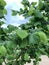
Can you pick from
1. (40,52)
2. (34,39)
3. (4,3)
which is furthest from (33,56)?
(34,39)

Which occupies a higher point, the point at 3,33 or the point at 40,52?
the point at 3,33

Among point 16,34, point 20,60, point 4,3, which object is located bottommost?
point 20,60

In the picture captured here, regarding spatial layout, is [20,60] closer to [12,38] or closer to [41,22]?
[41,22]

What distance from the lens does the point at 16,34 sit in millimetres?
2324

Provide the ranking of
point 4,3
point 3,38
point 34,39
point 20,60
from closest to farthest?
point 34,39 < point 3,38 < point 4,3 < point 20,60

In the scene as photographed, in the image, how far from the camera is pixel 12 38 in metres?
2.44

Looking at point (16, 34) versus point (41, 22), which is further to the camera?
point (41, 22)

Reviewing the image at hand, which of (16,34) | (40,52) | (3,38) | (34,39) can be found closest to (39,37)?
(34,39)

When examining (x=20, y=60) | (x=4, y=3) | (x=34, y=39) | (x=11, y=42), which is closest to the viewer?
(x=34, y=39)

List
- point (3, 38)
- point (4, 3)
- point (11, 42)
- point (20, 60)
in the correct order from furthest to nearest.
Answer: point (20, 60), point (4, 3), point (3, 38), point (11, 42)

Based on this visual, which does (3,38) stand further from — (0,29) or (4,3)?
(4,3)

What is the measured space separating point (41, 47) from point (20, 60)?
41 centimetres

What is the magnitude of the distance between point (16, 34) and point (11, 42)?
0.12m

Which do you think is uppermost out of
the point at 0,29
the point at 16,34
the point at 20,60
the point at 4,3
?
the point at 4,3
